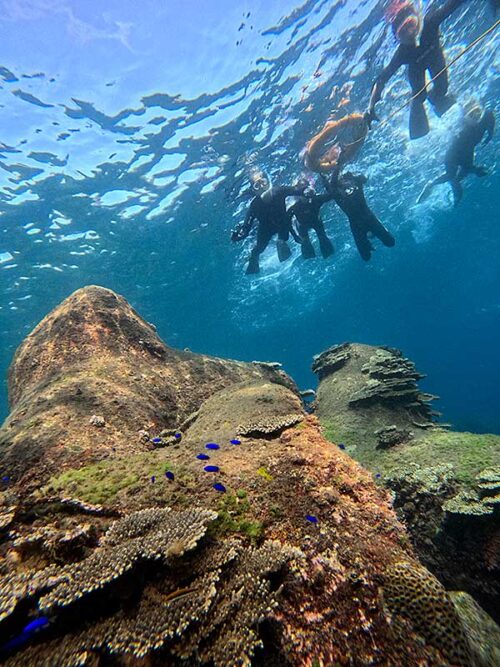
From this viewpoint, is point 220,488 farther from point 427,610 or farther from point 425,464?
point 425,464

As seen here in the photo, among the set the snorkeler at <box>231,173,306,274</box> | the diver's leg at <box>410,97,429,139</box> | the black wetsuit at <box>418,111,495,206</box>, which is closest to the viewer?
the snorkeler at <box>231,173,306,274</box>

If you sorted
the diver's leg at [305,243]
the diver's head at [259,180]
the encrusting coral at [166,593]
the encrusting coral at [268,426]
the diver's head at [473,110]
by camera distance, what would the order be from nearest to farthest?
the encrusting coral at [166,593]
the encrusting coral at [268,426]
the diver's leg at [305,243]
the diver's head at [259,180]
the diver's head at [473,110]

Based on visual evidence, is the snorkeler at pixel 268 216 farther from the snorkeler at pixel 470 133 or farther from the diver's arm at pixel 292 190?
the snorkeler at pixel 470 133

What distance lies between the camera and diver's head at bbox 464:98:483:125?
17453 millimetres

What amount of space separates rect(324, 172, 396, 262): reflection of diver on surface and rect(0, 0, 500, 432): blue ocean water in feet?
17.3

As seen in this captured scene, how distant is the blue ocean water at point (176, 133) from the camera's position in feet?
34.6

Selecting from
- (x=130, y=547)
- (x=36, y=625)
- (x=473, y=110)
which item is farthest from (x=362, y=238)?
(x=473, y=110)

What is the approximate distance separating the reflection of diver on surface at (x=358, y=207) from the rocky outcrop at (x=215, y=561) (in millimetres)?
9596

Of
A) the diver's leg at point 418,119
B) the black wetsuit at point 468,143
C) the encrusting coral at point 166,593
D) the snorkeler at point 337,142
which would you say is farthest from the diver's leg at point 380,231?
the encrusting coral at point 166,593

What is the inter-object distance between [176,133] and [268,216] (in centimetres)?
695

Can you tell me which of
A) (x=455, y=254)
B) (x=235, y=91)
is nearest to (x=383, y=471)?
(x=235, y=91)

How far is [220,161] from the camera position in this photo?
15.8 m

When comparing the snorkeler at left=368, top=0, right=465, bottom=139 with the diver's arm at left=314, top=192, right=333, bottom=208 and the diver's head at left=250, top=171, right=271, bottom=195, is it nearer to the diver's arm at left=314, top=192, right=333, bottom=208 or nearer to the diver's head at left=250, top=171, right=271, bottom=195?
the diver's arm at left=314, top=192, right=333, bottom=208

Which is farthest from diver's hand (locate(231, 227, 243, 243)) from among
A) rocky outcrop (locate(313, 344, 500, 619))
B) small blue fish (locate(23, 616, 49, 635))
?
small blue fish (locate(23, 616, 49, 635))
